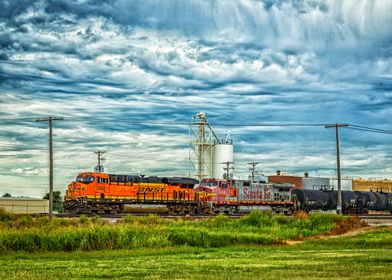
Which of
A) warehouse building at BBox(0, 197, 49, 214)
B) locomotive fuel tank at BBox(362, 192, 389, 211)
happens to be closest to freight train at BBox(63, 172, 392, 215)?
locomotive fuel tank at BBox(362, 192, 389, 211)

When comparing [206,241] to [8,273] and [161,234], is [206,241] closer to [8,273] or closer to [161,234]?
[161,234]

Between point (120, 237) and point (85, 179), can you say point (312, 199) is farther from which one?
point (120, 237)

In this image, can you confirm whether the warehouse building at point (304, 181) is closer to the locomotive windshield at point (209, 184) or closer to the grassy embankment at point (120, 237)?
the locomotive windshield at point (209, 184)

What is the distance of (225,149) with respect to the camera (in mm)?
76562

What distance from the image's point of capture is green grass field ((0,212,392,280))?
1338 centimetres

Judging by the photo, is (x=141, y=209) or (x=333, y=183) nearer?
(x=141, y=209)

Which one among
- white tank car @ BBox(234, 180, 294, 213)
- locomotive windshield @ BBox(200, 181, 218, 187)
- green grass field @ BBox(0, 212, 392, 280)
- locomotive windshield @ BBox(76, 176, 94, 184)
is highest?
locomotive windshield @ BBox(76, 176, 94, 184)

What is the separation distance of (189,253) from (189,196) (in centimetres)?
3191

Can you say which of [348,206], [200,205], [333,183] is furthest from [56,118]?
[333,183]

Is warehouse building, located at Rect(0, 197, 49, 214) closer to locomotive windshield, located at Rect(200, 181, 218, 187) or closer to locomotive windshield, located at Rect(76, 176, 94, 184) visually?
locomotive windshield, located at Rect(76, 176, 94, 184)

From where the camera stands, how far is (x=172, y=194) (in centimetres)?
5166

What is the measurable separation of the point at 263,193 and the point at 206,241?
3201cm

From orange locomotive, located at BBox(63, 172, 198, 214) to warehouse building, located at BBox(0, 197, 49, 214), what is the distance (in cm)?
1782

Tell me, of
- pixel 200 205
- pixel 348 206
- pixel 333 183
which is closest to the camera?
pixel 200 205
